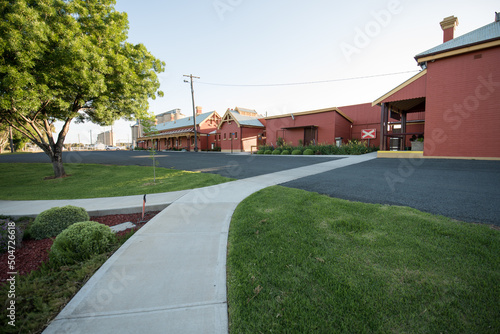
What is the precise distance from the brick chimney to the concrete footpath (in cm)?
2154

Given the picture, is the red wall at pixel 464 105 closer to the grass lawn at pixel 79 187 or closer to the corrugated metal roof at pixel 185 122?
the grass lawn at pixel 79 187

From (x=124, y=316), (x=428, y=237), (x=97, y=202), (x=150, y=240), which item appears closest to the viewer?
(x=124, y=316)

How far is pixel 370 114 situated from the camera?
22.2 meters

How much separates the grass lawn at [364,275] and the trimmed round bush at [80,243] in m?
1.82

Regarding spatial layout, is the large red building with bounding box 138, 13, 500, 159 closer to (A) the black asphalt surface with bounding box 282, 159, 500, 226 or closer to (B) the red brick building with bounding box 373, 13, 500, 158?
(B) the red brick building with bounding box 373, 13, 500, 158

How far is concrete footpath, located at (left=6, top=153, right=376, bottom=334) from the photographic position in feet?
5.54

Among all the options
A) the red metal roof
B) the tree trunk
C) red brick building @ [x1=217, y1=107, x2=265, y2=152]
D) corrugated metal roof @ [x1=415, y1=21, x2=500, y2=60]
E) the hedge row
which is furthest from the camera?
red brick building @ [x1=217, y1=107, x2=265, y2=152]

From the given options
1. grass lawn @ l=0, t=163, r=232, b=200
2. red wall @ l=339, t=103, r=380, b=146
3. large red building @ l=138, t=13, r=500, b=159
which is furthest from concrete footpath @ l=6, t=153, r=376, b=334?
red wall @ l=339, t=103, r=380, b=146

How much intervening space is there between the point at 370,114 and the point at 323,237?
920 inches

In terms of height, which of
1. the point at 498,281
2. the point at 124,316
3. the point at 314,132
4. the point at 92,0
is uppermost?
the point at 92,0

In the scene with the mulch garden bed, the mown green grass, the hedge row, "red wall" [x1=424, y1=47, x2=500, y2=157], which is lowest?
the mulch garden bed

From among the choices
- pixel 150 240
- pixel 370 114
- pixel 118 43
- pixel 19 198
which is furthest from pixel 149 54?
pixel 370 114

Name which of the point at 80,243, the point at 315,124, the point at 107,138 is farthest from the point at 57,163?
the point at 107,138

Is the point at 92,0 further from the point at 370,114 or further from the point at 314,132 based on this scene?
the point at 370,114
